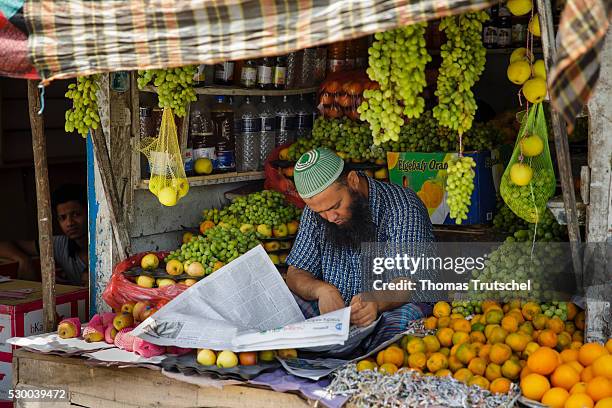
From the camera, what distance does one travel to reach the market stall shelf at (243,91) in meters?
4.27

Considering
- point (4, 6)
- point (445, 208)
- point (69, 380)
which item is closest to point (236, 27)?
point (4, 6)

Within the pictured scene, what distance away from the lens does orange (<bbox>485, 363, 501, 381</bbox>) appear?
8.61 ft

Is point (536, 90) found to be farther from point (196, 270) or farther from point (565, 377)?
point (196, 270)

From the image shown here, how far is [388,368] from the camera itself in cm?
273

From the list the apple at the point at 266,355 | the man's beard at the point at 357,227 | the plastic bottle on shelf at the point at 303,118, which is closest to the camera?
the apple at the point at 266,355

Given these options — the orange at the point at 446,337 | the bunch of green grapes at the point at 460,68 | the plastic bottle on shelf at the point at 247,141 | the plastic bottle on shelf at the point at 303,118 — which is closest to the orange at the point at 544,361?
the orange at the point at 446,337

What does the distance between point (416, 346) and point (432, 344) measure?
0.24ft

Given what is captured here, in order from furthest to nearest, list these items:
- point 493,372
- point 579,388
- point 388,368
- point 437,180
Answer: point 437,180 → point 388,368 → point 493,372 → point 579,388

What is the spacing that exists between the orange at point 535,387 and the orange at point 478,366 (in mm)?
184

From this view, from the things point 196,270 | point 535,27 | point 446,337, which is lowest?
point 446,337

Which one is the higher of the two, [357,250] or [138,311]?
[357,250]

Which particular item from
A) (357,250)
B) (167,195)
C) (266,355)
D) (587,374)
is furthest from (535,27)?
(167,195)

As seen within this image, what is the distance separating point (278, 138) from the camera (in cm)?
500

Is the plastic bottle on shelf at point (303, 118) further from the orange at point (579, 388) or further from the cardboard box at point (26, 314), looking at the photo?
the orange at point (579, 388)
